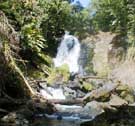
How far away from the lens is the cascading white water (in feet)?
131

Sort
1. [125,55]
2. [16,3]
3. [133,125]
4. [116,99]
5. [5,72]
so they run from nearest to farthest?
[133,125]
[16,3]
[5,72]
[116,99]
[125,55]

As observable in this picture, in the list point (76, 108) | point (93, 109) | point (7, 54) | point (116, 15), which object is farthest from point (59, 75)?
point (7, 54)

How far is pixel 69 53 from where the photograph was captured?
40.8 m

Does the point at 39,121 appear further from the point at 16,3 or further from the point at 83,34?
the point at 83,34

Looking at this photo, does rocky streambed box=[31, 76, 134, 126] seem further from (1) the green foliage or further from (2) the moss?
(1) the green foliage

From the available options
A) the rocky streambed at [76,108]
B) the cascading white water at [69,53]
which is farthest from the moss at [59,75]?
the cascading white water at [69,53]

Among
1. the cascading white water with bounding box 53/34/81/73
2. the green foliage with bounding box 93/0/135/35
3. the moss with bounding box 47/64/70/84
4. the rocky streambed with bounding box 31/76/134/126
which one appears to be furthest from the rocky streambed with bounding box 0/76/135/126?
the green foliage with bounding box 93/0/135/35

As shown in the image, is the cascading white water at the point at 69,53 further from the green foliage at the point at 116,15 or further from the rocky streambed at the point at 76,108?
the rocky streambed at the point at 76,108

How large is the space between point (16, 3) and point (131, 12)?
88.0 ft

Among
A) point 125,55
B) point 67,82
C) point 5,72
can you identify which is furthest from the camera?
point 125,55

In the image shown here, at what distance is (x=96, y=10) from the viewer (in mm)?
50906

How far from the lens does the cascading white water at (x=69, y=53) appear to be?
4000 cm

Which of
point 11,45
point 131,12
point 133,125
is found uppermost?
point 131,12

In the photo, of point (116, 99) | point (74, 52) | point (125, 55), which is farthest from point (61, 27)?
point (116, 99)
